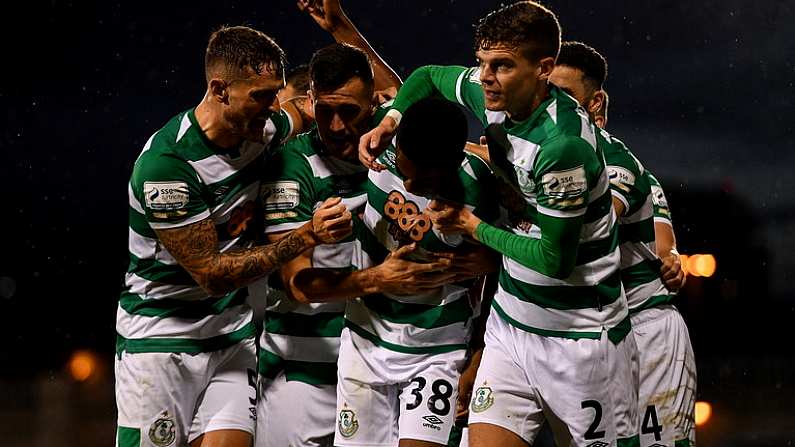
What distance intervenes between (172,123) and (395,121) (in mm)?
780

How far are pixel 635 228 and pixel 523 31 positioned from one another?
0.99 meters

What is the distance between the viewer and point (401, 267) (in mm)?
3373

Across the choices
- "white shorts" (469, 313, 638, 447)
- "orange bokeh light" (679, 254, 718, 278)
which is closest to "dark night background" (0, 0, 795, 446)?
"orange bokeh light" (679, 254, 718, 278)

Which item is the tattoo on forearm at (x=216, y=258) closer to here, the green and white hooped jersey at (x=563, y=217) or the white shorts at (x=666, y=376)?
the green and white hooped jersey at (x=563, y=217)

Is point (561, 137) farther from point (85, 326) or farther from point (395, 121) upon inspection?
point (85, 326)

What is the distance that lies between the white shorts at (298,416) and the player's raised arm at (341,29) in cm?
131

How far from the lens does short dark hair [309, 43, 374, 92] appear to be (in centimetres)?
346

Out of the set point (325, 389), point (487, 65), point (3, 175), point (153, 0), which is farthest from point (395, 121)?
point (3, 175)

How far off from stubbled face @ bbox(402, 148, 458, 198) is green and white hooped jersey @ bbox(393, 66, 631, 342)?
228 millimetres

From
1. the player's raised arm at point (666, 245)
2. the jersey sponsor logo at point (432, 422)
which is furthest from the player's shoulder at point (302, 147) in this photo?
the player's raised arm at point (666, 245)

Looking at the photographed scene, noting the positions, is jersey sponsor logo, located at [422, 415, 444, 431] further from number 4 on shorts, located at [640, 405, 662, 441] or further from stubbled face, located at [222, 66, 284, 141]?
stubbled face, located at [222, 66, 284, 141]

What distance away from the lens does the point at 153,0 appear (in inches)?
449

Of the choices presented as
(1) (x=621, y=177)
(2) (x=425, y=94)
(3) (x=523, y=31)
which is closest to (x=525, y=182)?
(3) (x=523, y=31)

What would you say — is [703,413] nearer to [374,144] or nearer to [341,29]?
[341,29]
